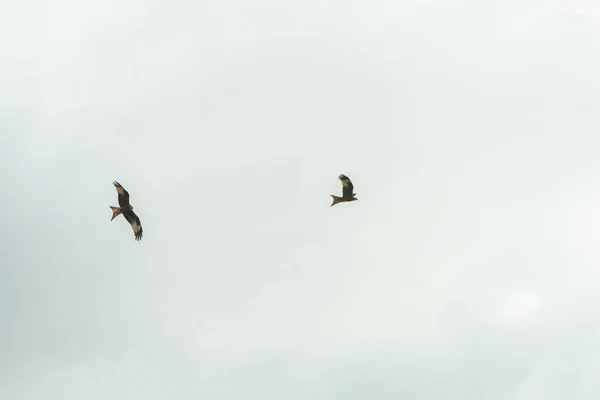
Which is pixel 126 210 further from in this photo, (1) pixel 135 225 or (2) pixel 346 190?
(2) pixel 346 190

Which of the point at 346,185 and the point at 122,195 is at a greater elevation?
the point at 346,185

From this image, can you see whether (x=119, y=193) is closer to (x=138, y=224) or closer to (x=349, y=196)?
(x=138, y=224)

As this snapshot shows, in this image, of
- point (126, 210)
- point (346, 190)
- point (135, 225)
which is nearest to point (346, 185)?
point (346, 190)

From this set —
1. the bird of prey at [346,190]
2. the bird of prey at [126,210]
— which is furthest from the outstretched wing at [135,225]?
the bird of prey at [346,190]

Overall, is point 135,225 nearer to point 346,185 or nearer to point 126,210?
point 126,210

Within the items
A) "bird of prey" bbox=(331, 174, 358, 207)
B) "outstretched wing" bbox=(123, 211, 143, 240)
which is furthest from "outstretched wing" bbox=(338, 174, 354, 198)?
"outstretched wing" bbox=(123, 211, 143, 240)

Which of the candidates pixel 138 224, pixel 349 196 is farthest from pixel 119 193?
pixel 349 196

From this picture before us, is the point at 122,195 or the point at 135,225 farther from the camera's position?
the point at 135,225

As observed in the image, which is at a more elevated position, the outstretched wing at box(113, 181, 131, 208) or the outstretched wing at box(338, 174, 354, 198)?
the outstretched wing at box(338, 174, 354, 198)

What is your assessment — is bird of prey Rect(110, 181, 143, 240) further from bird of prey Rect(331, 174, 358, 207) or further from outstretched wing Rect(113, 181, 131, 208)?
bird of prey Rect(331, 174, 358, 207)

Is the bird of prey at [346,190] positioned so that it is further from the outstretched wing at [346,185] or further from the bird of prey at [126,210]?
the bird of prey at [126,210]

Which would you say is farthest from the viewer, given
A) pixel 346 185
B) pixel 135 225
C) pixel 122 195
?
pixel 346 185

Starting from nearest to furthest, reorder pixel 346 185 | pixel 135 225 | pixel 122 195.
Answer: pixel 122 195, pixel 135 225, pixel 346 185

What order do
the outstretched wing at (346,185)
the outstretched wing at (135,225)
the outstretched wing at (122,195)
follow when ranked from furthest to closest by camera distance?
1. the outstretched wing at (346,185)
2. the outstretched wing at (135,225)
3. the outstretched wing at (122,195)
